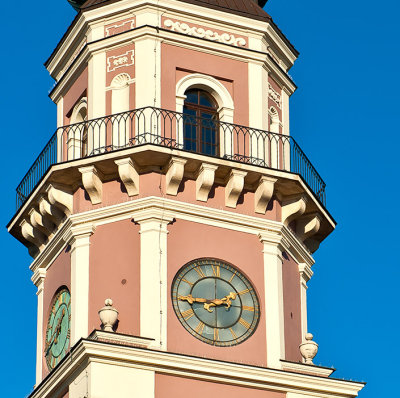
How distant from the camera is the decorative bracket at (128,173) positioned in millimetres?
33688

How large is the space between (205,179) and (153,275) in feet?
6.55

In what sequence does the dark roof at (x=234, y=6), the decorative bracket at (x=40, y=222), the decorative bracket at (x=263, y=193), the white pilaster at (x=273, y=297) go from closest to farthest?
the white pilaster at (x=273, y=297) → the decorative bracket at (x=263, y=193) → the decorative bracket at (x=40, y=222) → the dark roof at (x=234, y=6)

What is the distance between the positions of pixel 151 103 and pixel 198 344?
4.50 metres

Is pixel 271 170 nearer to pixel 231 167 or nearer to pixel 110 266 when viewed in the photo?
pixel 231 167

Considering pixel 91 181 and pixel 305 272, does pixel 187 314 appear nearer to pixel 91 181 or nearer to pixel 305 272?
pixel 91 181

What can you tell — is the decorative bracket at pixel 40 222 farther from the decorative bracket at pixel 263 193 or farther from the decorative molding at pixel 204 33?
the decorative molding at pixel 204 33

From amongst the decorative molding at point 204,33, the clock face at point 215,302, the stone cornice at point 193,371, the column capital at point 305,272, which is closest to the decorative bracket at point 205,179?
the clock face at point 215,302

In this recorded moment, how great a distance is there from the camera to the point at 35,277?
118ft

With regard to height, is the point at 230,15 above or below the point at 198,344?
above

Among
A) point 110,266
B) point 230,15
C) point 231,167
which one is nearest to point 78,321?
point 110,266

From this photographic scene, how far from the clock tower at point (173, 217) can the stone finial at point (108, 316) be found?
34 millimetres

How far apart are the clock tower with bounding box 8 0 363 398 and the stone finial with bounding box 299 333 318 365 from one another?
0.03 m

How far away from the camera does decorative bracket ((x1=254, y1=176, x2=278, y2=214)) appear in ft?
112

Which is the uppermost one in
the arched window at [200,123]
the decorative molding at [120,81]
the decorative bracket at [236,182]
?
the decorative molding at [120,81]
